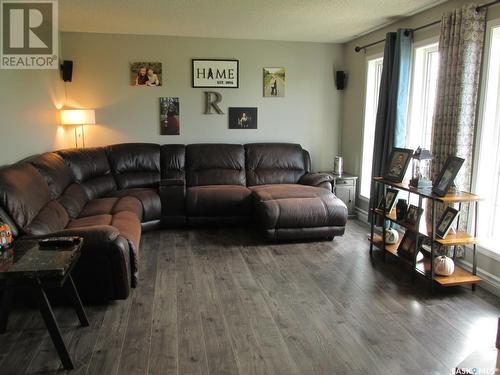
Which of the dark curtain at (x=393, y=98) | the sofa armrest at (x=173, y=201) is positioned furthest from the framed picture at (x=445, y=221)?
the sofa armrest at (x=173, y=201)

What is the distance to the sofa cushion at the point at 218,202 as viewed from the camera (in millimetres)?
4645

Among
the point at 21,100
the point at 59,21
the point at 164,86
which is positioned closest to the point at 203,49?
the point at 164,86

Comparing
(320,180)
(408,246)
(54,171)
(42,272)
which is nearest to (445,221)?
(408,246)

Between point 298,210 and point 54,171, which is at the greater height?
point 54,171

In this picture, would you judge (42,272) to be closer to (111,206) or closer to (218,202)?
(111,206)

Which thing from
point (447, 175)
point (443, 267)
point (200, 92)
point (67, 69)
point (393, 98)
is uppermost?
point (67, 69)

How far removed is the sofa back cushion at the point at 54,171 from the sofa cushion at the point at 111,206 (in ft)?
0.96

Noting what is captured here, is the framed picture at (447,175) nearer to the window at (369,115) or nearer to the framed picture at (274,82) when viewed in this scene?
the window at (369,115)

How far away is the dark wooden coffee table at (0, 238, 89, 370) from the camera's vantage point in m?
1.93

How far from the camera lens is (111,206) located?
3895 millimetres

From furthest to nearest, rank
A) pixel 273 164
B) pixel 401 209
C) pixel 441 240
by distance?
pixel 273 164 → pixel 401 209 → pixel 441 240

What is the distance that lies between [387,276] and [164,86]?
370cm

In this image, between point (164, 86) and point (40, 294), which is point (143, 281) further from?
point (164, 86)

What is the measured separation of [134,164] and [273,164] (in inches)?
71.6
